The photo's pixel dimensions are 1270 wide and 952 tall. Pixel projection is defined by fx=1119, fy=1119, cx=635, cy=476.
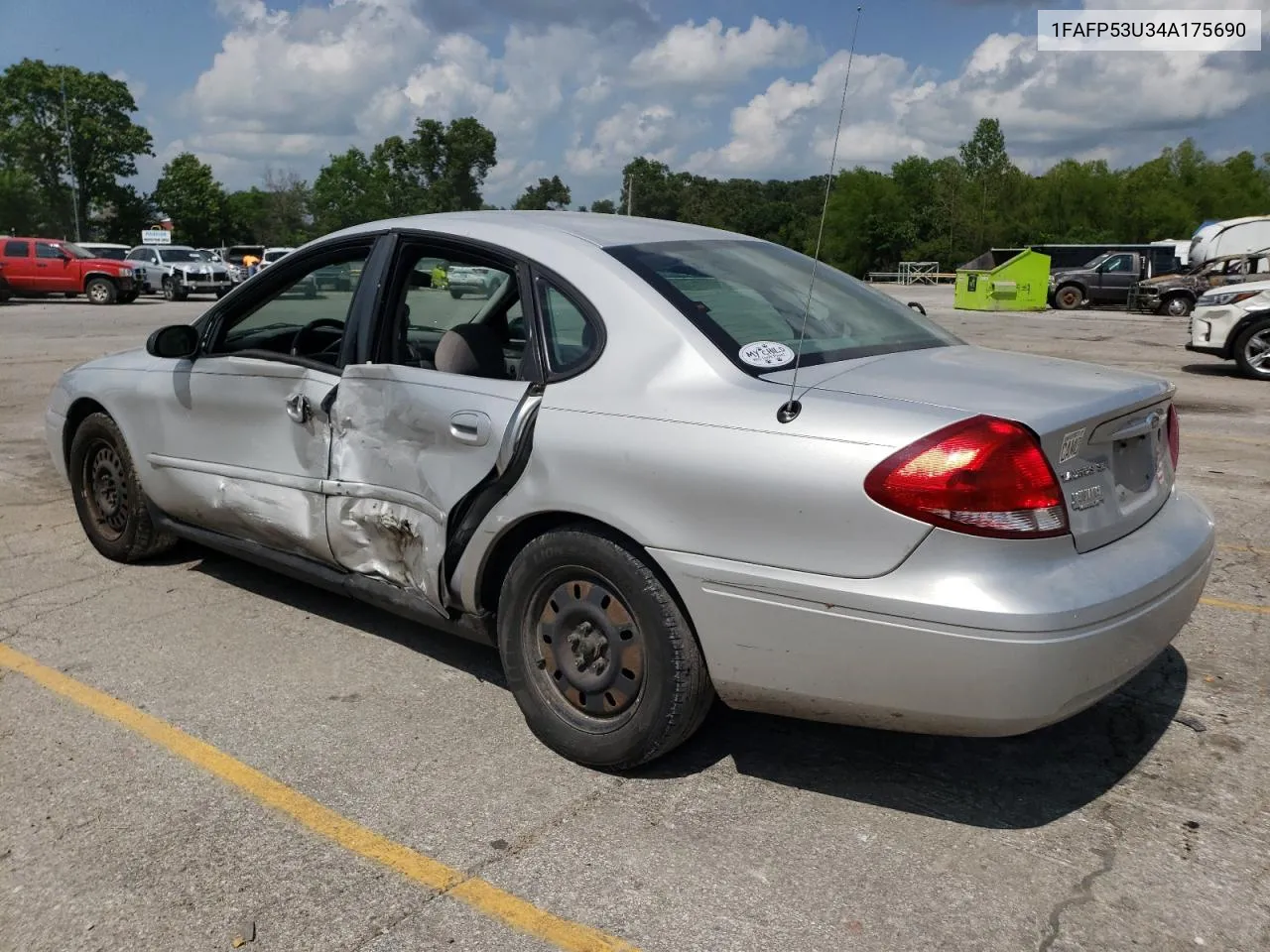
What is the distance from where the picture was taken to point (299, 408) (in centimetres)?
411

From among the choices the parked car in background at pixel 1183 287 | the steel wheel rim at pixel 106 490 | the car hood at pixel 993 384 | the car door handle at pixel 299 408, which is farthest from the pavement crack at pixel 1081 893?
the parked car in background at pixel 1183 287

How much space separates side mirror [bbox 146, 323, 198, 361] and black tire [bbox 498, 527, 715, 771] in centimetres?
206

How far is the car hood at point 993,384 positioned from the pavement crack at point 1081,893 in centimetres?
112

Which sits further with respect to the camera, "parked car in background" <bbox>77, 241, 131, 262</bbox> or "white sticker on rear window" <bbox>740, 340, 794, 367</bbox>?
"parked car in background" <bbox>77, 241, 131, 262</bbox>

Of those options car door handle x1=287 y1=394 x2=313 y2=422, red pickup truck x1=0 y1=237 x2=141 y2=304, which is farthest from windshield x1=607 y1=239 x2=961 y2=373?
red pickup truck x1=0 y1=237 x2=141 y2=304

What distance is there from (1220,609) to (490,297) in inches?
132

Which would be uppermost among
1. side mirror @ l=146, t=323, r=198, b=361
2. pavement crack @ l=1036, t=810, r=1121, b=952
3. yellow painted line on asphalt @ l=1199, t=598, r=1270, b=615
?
side mirror @ l=146, t=323, r=198, b=361

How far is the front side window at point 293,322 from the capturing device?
4339 millimetres

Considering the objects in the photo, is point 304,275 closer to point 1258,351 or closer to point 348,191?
point 1258,351

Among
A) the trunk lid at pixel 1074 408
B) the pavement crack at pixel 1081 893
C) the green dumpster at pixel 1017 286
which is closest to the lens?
the pavement crack at pixel 1081 893

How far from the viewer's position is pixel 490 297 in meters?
4.25

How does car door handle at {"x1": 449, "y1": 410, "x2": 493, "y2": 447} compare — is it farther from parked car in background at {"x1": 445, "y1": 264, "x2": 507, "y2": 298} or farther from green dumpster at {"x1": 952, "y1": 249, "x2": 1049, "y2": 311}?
green dumpster at {"x1": 952, "y1": 249, "x2": 1049, "y2": 311}

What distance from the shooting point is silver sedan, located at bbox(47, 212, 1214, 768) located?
108 inches

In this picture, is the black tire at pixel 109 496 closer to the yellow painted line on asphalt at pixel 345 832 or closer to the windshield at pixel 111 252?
the yellow painted line on asphalt at pixel 345 832
